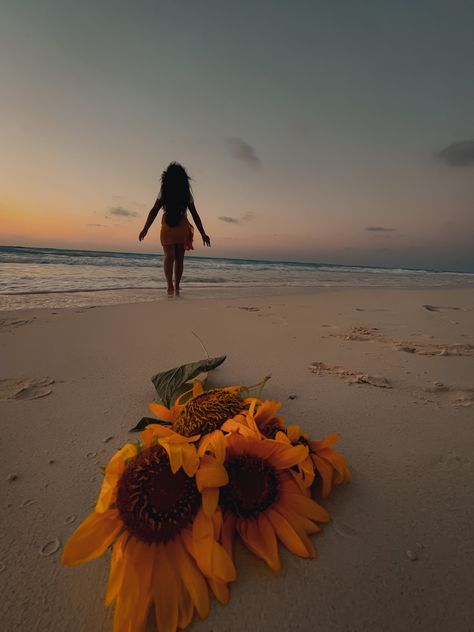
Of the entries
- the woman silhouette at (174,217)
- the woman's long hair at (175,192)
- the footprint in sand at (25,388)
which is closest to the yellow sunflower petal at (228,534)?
the footprint in sand at (25,388)

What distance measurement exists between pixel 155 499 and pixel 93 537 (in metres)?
0.14

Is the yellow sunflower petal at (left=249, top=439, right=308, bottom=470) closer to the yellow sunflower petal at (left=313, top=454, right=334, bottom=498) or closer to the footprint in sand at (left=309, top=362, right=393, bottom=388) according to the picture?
the yellow sunflower petal at (left=313, top=454, right=334, bottom=498)

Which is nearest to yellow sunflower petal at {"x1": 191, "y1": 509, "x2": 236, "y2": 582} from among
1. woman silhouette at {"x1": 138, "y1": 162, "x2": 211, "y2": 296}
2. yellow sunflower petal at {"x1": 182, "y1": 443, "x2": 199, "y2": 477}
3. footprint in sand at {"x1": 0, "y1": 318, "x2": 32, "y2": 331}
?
yellow sunflower petal at {"x1": 182, "y1": 443, "x2": 199, "y2": 477}

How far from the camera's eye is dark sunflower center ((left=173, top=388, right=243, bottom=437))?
84 cm

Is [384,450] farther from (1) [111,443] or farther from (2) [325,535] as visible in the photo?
(1) [111,443]

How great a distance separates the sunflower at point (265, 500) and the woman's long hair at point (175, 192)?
5.89m

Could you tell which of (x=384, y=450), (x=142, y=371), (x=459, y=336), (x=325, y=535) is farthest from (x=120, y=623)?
(x=459, y=336)

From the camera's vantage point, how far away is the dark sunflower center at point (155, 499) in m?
0.62

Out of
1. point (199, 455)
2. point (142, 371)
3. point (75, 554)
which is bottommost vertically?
point (142, 371)

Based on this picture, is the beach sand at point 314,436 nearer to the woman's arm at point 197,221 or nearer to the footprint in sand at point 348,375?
the footprint in sand at point 348,375

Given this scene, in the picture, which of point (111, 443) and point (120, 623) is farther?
point (111, 443)

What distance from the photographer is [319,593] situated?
24.2 inches

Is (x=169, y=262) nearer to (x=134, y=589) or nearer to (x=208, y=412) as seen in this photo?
(x=208, y=412)

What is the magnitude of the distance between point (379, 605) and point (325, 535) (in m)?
0.15
